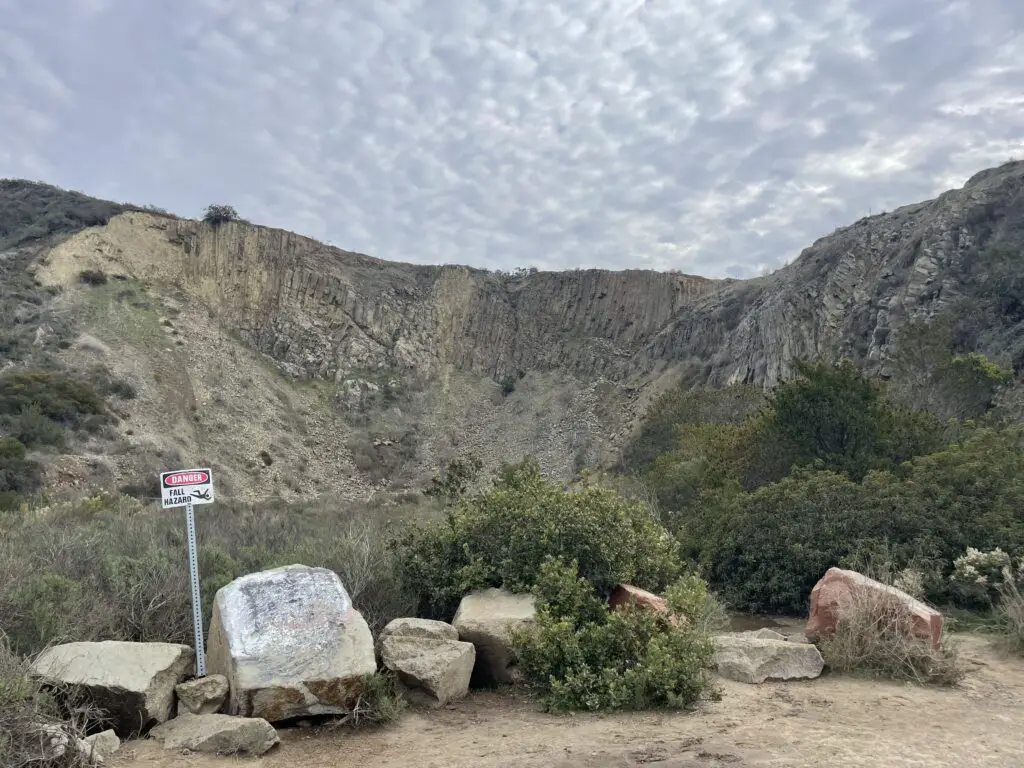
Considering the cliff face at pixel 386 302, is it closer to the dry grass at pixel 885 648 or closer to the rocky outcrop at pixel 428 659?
the rocky outcrop at pixel 428 659

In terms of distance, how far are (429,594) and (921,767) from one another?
5157 mm

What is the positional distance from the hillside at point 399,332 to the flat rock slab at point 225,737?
2077 centimetres

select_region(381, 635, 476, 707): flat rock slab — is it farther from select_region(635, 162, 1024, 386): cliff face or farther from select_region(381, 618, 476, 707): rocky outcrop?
select_region(635, 162, 1024, 386): cliff face

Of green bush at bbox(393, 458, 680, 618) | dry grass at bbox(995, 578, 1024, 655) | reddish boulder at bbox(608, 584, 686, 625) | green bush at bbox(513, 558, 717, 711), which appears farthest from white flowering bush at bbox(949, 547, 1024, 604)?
reddish boulder at bbox(608, 584, 686, 625)

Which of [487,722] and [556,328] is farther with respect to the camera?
[556,328]

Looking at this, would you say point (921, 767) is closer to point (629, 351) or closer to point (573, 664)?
point (573, 664)

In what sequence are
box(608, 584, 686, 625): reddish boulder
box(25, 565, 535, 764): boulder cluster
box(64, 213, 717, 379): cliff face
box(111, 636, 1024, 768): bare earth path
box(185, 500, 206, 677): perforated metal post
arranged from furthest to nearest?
box(64, 213, 717, 379): cliff face < box(608, 584, 686, 625): reddish boulder < box(185, 500, 206, 677): perforated metal post < box(25, 565, 535, 764): boulder cluster < box(111, 636, 1024, 768): bare earth path

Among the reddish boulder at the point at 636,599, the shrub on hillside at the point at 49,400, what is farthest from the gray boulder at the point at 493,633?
the shrub on hillside at the point at 49,400

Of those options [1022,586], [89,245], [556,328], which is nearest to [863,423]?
[1022,586]

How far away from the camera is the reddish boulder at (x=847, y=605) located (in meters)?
7.01

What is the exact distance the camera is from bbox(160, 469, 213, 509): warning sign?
6508 millimetres

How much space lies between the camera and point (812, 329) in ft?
103

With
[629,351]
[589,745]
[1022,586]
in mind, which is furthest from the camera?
[629,351]

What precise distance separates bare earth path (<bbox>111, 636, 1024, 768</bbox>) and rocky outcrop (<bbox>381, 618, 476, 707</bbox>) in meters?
0.20
